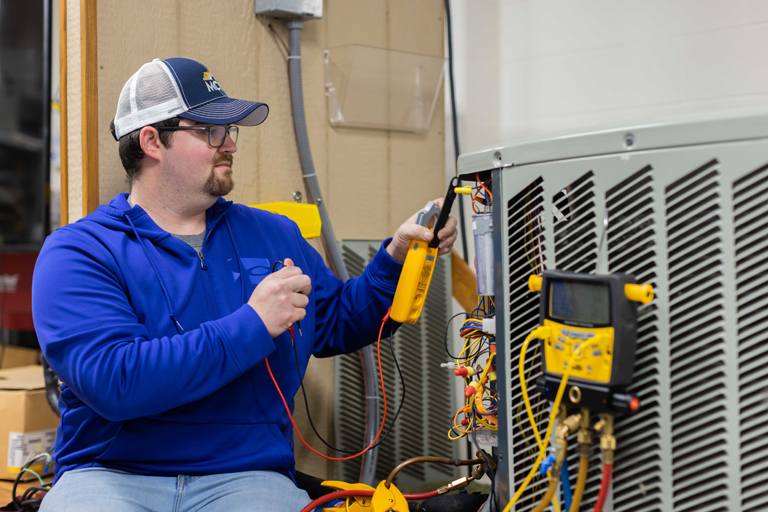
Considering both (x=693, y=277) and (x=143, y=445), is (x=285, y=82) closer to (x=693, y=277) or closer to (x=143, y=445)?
(x=143, y=445)

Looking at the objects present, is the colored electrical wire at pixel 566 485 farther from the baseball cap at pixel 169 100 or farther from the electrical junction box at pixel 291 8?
the electrical junction box at pixel 291 8

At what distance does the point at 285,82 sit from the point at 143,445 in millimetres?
1081

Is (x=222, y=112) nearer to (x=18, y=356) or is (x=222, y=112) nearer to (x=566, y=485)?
(x=566, y=485)

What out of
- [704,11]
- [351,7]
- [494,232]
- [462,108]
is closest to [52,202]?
[351,7]

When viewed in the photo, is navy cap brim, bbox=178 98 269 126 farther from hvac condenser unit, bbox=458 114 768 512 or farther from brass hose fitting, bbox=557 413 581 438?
brass hose fitting, bbox=557 413 581 438

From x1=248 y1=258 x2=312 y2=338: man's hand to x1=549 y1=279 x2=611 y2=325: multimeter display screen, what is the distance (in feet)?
1.79

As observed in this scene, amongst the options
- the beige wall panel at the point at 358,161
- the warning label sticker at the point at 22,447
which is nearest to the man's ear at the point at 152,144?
the beige wall panel at the point at 358,161

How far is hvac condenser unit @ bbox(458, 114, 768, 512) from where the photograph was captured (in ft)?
2.45

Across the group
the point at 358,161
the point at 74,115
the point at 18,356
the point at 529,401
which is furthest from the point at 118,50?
the point at 18,356

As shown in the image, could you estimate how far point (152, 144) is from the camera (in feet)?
4.49

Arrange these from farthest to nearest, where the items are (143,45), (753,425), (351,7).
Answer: (351,7)
(143,45)
(753,425)

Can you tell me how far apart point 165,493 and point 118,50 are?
1.03m

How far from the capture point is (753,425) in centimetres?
74

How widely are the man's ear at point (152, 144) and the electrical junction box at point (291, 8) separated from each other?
1.89ft
